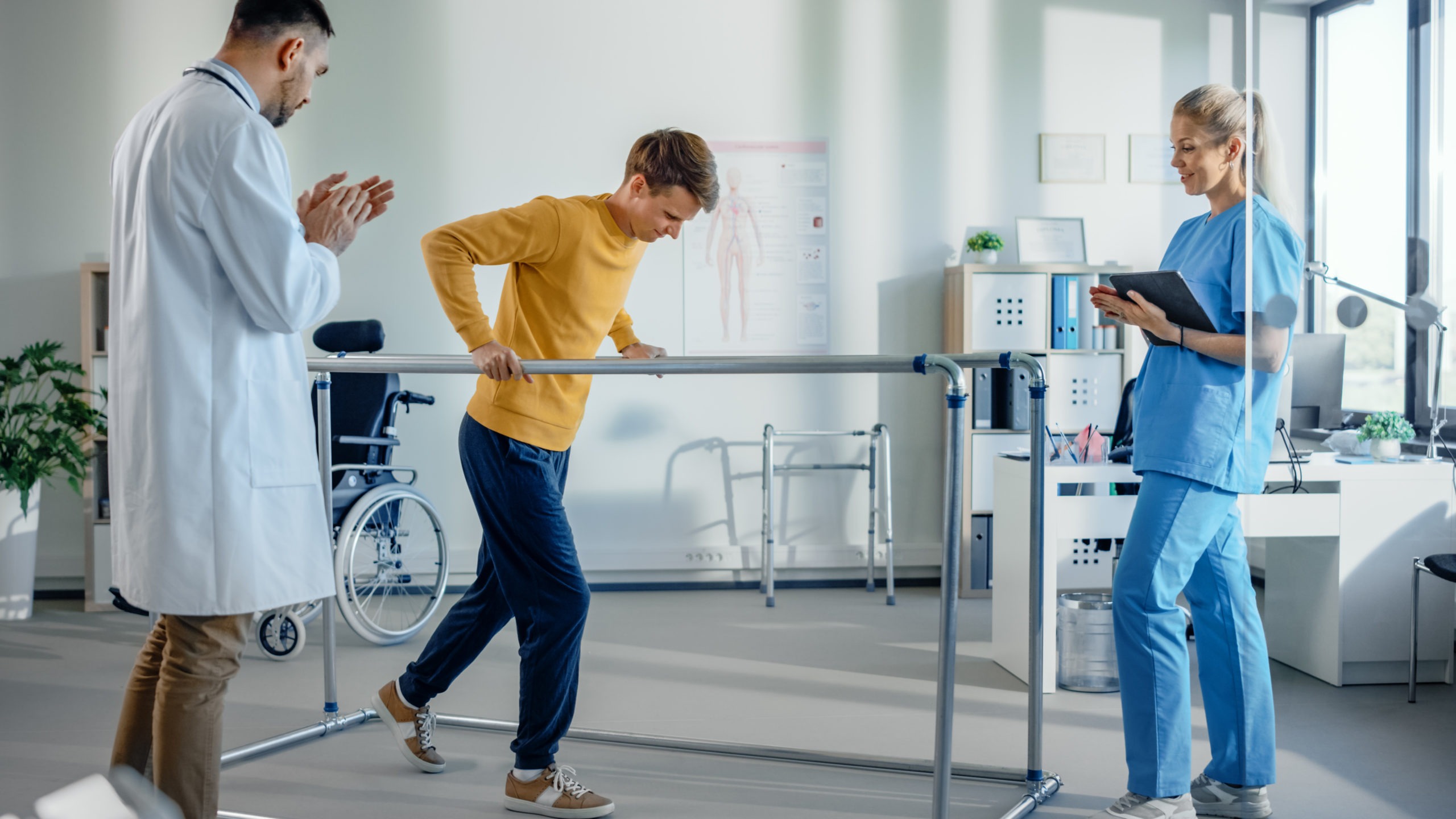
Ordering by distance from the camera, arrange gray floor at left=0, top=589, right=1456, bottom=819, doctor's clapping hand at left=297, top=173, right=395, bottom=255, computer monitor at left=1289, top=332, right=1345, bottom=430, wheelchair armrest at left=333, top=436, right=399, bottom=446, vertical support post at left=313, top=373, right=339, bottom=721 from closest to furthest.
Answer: computer monitor at left=1289, top=332, right=1345, bottom=430 < doctor's clapping hand at left=297, top=173, right=395, bottom=255 < gray floor at left=0, top=589, right=1456, bottom=819 < vertical support post at left=313, top=373, right=339, bottom=721 < wheelchair armrest at left=333, top=436, right=399, bottom=446

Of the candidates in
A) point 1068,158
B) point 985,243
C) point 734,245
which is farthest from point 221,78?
point 1068,158

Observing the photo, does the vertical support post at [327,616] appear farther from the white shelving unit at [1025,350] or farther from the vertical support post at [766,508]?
the white shelving unit at [1025,350]

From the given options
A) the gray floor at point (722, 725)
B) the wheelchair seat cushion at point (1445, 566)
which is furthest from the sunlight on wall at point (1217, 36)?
the wheelchair seat cushion at point (1445, 566)

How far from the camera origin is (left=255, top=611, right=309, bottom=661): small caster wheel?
3311 mm

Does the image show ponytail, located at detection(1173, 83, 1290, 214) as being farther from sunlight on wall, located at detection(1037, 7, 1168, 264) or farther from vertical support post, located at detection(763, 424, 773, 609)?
sunlight on wall, located at detection(1037, 7, 1168, 264)

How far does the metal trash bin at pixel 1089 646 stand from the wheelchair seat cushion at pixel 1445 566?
896mm

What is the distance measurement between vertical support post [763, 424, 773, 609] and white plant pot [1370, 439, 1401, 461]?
→ 2448mm

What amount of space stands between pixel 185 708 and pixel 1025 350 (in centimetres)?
362

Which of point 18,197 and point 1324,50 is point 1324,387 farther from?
point 18,197

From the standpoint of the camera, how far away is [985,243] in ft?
14.5

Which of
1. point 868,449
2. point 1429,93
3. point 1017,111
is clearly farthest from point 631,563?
point 1429,93

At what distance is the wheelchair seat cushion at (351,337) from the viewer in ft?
12.1

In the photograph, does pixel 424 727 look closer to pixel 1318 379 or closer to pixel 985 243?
pixel 1318 379

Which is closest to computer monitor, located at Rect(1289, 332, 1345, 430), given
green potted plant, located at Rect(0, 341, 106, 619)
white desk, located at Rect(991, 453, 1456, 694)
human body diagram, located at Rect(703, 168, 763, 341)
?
white desk, located at Rect(991, 453, 1456, 694)
